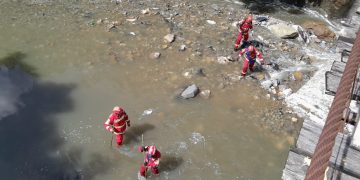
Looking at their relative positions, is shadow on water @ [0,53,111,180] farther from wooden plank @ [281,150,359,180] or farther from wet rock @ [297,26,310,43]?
wet rock @ [297,26,310,43]

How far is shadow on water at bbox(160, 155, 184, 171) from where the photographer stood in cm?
1001

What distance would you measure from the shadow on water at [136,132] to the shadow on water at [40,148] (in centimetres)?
94

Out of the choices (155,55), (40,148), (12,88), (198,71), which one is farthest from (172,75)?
(12,88)

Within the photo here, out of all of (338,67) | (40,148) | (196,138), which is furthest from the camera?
(196,138)

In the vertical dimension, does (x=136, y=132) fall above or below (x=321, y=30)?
below

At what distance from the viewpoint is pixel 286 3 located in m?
18.8

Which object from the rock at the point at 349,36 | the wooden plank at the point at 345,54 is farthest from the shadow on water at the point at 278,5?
the wooden plank at the point at 345,54

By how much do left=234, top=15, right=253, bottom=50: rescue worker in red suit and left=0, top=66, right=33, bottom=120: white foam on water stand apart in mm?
7661

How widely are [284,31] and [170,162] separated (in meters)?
8.53

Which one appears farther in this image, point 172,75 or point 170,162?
point 172,75

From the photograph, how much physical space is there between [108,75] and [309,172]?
455 inches

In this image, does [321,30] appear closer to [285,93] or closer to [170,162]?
[285,93]

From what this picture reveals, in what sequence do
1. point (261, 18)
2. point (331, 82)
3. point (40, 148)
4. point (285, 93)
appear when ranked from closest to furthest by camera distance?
point (331, 82), point (40, 148), point (285, 93), point (261, 18)

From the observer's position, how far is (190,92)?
40.3ft
